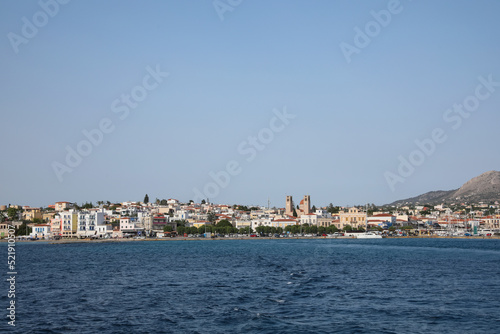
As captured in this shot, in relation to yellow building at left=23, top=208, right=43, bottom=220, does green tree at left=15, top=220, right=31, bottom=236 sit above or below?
below

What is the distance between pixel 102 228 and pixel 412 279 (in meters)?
95.3

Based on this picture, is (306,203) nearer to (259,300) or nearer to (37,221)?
(37,221)

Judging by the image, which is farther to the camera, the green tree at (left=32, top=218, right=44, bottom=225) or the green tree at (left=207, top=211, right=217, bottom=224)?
the green tree at (left=207, top=211, right=217, bottom=224)

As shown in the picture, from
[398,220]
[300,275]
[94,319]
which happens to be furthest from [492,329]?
[398,220]

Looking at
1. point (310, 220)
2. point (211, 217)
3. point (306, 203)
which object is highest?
point (306, 203)

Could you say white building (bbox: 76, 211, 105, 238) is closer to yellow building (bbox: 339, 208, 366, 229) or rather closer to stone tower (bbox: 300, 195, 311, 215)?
yellow building (bbox: 339, 208, 366, 229)

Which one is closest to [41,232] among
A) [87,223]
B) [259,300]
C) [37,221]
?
[87,223]

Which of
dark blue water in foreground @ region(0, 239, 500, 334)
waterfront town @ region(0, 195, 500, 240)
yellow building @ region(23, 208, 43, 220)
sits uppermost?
yellow building @ region(23, 208, 43, 220)

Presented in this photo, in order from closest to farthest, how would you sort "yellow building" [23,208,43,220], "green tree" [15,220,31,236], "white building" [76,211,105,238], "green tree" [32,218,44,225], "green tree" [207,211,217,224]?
"white building" [76,211,105,238] → "green tree" [15,220,31,236] → "green tree" [32,218,44,225] → "green tree" [207,211,217,224] → "yellow building" [23,208,43,220]

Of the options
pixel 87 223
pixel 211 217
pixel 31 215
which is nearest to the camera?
pixel 87 223

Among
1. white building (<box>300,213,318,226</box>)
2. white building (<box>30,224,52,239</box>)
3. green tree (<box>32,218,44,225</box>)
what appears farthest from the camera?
white building (<box>300,213,318,226</box>)

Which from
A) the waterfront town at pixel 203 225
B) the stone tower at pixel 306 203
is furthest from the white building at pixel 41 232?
the stone tower at pixel 306 203

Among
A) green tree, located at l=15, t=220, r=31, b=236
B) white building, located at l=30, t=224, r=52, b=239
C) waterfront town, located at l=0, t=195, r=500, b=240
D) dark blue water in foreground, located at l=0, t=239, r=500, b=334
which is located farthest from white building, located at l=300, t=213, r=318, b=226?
dark blue water in foreground, located at l=0, t=239, r=500, b=334

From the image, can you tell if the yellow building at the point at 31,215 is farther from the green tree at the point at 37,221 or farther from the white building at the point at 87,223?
the white building at the point at 87,223
